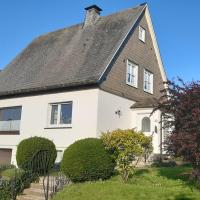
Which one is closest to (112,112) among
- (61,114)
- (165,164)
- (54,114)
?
(61,114)

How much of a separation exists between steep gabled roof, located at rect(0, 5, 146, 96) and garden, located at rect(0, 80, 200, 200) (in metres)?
5.44

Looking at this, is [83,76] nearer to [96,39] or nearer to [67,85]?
[67,85]

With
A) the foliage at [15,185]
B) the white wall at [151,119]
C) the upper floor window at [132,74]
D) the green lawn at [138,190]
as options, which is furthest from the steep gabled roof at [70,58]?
the green lawn at [138,190]

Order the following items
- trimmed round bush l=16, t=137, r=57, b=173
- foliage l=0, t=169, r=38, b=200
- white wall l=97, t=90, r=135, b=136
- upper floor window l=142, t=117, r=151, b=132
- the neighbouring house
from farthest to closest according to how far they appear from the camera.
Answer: upper floor window l=142, t=117, r=151, b=132 < the neighbouring house < white wall l=97, t=90, r=135, b=136 < trimmed round bush l=16, t=137, r=57, b=173 < foliage l=0, t=169, r=38, b=200

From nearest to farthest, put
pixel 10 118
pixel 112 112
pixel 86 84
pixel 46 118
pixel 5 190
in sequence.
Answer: pixel 5 190 → pixel 86 84 → pixel 112 112 → pixel 46 118 → pixel 10 118

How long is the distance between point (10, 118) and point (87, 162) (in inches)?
446

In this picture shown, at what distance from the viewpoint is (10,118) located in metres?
23.8

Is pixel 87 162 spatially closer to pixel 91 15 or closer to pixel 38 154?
pixel 38 154

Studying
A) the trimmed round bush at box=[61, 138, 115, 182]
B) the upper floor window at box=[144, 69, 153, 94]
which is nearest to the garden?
the trimmed round bush at box=[61, 138, 115, 182]

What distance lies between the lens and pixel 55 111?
21.5 metres

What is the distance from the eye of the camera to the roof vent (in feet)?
82.0

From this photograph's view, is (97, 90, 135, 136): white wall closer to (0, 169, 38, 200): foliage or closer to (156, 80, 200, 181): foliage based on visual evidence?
(0, 169, 38, 200): foliage

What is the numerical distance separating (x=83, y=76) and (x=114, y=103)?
8.10 feet

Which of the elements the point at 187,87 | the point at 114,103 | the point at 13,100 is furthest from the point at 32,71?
the point at 187,87
